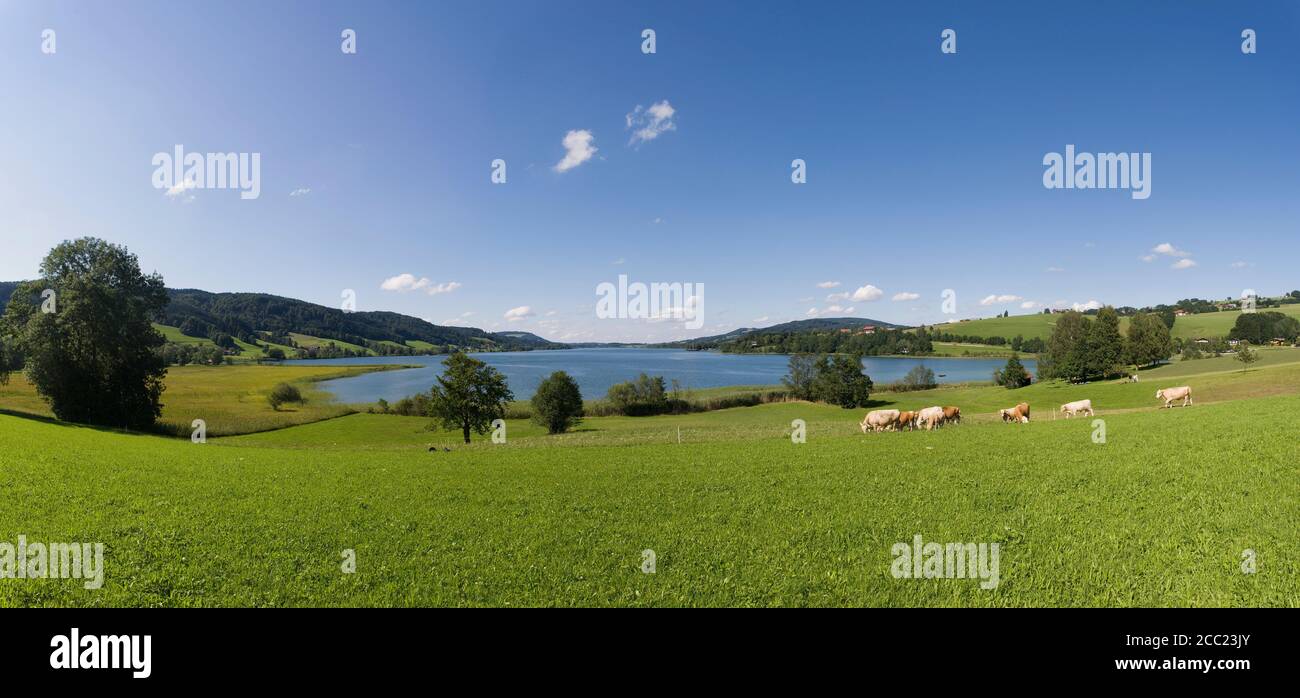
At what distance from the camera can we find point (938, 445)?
63.1 feet

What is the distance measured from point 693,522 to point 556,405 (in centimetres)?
5108

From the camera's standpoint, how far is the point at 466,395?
4525cm

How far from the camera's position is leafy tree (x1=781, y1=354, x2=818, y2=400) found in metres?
90.1

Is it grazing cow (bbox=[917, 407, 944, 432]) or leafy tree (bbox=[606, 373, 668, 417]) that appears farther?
leafy tree (bbox=[606, 373, 668, 417])

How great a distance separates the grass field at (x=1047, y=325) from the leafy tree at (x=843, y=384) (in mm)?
50651

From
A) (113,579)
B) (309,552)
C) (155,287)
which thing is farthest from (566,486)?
(155,287)

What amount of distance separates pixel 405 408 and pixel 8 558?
238ft

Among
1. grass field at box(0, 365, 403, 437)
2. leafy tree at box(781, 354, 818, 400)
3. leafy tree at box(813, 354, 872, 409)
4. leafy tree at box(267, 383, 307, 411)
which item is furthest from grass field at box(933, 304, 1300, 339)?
leafy tree at box(267, 383, 307, 411)

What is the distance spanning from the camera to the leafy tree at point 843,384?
3167 inches

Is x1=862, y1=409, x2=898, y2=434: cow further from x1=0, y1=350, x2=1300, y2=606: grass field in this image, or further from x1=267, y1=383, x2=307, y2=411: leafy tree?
x1=267, y1=383, x2=307, y2=411: leafy tree

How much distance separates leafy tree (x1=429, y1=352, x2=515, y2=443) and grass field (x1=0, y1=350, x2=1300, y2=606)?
25076 millimetres

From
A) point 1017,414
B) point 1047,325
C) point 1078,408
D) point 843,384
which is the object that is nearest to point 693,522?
point 1017,414

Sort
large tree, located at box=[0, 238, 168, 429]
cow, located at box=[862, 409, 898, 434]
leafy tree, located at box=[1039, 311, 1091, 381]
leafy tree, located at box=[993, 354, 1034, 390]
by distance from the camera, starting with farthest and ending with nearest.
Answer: leafy tree, located at box=[993, 354, 1034, 390] < leafy tree, located at box=[1039, 311, 1091, 381] < large tree, located at box=[0, 238, 168, 429] < cow, located at box=[862, 409, 898, 434]

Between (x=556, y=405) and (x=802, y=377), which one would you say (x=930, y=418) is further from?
(x=802, y=377)
